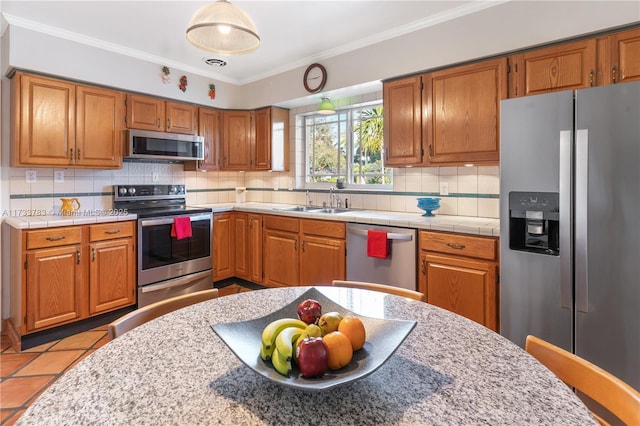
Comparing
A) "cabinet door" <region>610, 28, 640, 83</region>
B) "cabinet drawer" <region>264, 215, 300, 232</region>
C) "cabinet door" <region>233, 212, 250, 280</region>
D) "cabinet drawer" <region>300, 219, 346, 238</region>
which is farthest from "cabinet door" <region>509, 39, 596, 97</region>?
"cabinet door" <region>233, 212, 250, 280</region>

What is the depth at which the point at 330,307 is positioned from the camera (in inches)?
40.2

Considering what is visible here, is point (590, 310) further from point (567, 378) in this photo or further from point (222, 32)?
point (222, 32)

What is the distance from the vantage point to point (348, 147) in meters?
3.88

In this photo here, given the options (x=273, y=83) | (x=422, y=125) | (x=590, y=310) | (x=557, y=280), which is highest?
(x=273, y=83)

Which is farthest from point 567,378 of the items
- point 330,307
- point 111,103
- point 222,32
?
point 111,103

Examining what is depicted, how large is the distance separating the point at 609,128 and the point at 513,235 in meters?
0.69

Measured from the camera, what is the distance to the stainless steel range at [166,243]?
321cm

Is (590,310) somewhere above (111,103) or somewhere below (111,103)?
below

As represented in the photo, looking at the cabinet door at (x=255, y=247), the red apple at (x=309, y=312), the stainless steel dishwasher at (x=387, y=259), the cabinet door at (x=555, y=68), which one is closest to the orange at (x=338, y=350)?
the red apple at (x=309, y=312)

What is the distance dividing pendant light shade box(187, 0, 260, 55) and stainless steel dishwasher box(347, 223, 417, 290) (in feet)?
5.35

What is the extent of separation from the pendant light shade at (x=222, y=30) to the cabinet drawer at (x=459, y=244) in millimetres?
1689

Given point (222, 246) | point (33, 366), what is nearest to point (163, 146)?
point (222, 246)

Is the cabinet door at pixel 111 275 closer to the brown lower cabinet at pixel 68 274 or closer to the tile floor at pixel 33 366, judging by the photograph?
the brown lower cabinet at pixel 68 274

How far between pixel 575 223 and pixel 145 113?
11.8 ft
